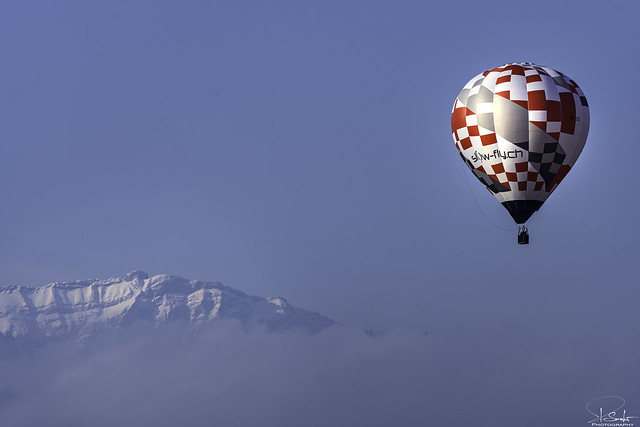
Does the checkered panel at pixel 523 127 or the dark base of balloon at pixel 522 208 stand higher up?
the checkered panel at pixel 523 127

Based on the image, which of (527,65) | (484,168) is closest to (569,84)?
(527,65)

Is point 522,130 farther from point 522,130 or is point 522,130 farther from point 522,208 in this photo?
point 522,208

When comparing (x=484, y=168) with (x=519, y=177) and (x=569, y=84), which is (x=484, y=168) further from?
(x=569, y=84)

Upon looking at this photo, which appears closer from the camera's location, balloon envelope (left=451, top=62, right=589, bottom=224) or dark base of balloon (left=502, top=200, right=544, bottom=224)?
balloon envelope (left=451, top=62, right=589, bottom=224)

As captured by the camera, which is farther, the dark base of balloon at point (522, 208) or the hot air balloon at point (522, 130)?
the dark base of balloon at point (522, 208)

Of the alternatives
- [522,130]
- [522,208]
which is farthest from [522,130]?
[522,208]

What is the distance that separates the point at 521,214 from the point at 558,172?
5.25 meters

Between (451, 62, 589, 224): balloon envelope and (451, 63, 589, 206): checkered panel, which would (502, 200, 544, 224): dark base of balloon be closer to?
(451, 62, 589, 224): balloon envelope

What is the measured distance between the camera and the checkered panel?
104250mm

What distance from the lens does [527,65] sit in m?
107

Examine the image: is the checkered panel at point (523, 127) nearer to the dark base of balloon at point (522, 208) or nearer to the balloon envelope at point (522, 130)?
the balloon envelope at point (522, 130)

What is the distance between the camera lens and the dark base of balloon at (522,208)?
349 feet

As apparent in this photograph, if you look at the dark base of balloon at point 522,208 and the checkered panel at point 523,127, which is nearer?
the checkered panel at point 523,127

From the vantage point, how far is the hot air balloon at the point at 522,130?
104250 mm
